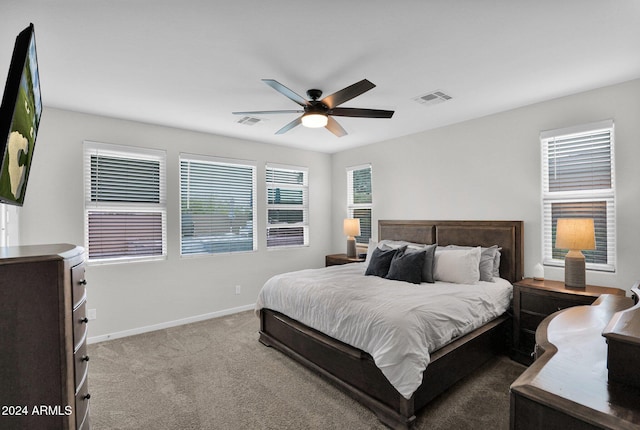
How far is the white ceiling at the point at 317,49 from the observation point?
73.7 inches

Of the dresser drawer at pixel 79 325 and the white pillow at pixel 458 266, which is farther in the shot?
the white pillow at pixel 458 266

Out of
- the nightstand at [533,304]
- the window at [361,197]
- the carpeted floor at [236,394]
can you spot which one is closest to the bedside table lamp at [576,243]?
the nightstand at [533,304]

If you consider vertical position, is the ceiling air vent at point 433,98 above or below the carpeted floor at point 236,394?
above

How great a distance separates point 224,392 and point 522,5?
3.49 m

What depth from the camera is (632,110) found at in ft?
9.52

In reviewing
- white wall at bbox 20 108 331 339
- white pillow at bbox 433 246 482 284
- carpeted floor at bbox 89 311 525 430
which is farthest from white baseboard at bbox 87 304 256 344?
white pillow at bbox 433 246 482 284

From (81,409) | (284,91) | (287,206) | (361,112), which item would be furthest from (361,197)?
(81,409)

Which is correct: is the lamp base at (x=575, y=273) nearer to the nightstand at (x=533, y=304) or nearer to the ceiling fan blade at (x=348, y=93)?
the nightstand at (x=533, y=304)

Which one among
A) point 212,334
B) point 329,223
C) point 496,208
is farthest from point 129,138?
point 496,208

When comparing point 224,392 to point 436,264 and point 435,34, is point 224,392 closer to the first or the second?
point 436,264

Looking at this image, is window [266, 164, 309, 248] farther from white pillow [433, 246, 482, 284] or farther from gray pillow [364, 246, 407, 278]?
white pillow [433, 246, 482, 284]

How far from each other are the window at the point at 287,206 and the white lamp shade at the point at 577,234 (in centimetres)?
381

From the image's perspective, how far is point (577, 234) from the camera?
2.92 metres

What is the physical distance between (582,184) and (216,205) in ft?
15.0
